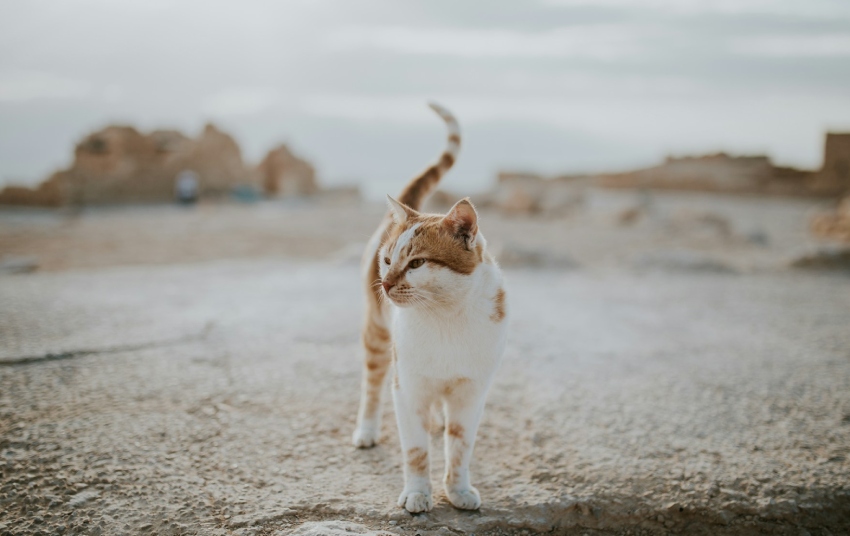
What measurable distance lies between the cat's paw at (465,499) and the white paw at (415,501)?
8 centimetres

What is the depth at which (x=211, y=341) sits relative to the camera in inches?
126

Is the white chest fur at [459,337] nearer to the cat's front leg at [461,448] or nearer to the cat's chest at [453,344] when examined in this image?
the cat's chest at [453,344]

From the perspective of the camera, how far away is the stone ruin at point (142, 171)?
534 inches

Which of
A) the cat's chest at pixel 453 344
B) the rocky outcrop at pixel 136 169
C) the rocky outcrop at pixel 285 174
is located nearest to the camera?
the cat's chest at pixel 453 344

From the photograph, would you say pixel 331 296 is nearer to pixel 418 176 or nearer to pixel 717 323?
pixel 418 176

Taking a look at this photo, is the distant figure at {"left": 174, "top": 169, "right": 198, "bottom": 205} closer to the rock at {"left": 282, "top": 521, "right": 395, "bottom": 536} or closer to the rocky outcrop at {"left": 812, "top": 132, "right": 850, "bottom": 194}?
the rock at {"left": 282, "top": 521, "right": 395, "bottom": 536}

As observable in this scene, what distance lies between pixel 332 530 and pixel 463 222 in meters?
0.96

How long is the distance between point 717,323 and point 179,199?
1417 centimetres

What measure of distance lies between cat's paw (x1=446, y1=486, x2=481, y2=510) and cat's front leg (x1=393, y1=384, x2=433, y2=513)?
0.25 feet

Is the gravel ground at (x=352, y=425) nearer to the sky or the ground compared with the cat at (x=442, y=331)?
nearer to the ground

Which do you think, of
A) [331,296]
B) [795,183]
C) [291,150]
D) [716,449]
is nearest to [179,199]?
[291,150]

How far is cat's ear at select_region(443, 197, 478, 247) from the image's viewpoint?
65.5 inches

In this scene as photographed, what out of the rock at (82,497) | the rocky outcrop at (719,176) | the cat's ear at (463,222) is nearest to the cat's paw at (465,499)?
the cat's ear at (463,222)

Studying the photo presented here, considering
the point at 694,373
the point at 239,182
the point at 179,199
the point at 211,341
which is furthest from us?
the point at 239,182
